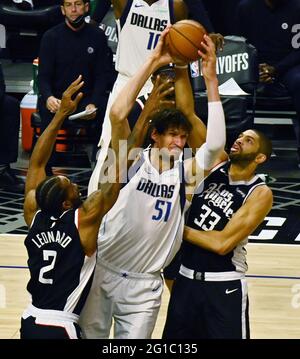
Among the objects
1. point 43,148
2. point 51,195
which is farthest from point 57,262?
point 43,148

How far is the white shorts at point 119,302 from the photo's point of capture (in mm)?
6188

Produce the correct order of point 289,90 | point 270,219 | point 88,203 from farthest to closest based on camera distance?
point 289,90, point 270,219, point 88,203

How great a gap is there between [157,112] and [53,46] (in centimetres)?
446

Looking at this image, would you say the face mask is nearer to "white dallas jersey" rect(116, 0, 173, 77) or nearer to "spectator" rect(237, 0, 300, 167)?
"spectator" rect(237, 0, 300, 167)

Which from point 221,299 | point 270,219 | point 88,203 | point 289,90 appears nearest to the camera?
point 88,203

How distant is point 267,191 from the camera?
6469 millimetres

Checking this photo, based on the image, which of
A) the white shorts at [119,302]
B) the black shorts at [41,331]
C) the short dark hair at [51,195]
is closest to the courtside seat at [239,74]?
the white shorts at [119,302]

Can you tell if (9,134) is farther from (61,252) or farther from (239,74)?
(61,252)

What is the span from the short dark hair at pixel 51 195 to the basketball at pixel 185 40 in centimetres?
103

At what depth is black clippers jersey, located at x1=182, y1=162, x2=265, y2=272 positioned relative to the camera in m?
6.38

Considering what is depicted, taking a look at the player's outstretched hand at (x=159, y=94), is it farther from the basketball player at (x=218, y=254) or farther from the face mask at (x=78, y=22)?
the face mask at (x=78, y=22)

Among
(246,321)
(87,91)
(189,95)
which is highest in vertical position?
(189,95)

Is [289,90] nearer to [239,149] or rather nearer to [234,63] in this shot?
[234,63]

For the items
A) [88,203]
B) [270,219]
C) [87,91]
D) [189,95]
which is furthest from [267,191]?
[87,91]
